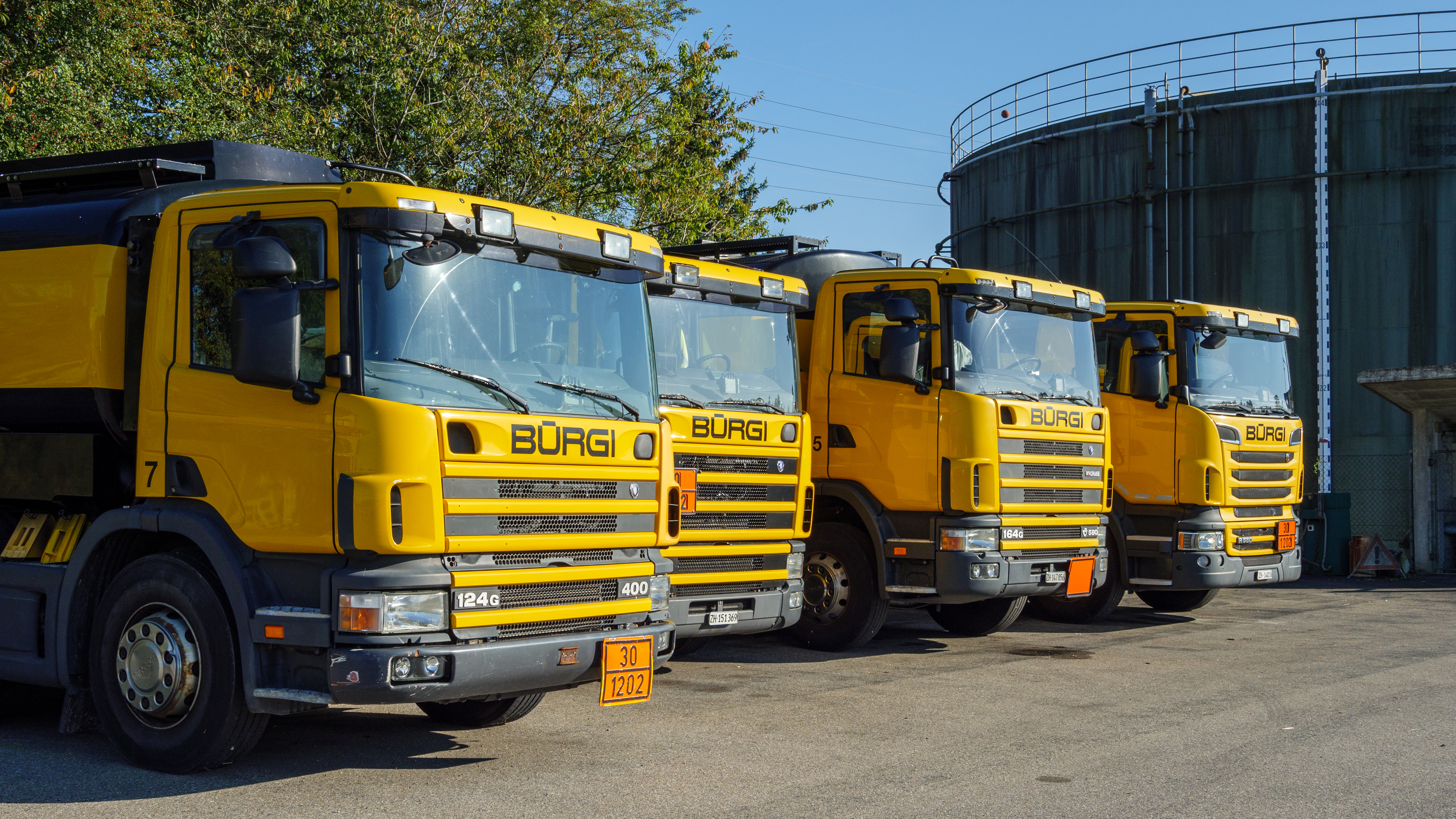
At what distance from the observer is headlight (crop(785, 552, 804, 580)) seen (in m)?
10.1

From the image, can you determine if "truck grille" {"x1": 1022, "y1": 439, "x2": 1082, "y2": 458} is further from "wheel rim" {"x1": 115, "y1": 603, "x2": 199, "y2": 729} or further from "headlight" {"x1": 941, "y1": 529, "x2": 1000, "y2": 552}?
"wheel rim" {"x1": 115, "y1": 603, "x2": 199, "y2": 729}

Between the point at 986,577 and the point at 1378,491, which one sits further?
the point at 1378,491

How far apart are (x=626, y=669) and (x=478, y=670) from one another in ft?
3.08

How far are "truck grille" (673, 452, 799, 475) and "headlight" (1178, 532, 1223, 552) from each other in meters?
5.29

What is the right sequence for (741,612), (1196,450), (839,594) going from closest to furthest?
(741,612), (839,594), (1196,450)

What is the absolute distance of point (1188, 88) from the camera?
25500mm

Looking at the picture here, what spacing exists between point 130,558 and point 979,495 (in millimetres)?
6496

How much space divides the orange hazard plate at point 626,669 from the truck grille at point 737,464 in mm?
2545

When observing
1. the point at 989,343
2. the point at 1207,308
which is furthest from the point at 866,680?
the point at 1207,308

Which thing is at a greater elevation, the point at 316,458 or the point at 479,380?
the point at 479,380

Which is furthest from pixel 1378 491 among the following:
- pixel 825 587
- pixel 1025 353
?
pixel 825 587

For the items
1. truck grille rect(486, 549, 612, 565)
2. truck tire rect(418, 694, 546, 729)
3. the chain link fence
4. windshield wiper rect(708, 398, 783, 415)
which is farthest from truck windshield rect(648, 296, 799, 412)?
the chain link fence

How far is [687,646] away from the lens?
1128cm

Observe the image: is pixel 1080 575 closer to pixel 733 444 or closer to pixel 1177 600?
pixel 733 444
